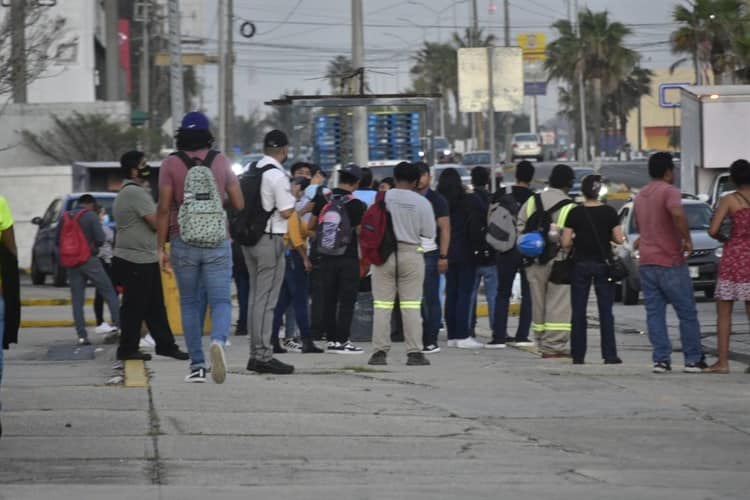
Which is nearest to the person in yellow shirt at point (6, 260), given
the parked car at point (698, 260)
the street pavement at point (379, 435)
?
the street pavement at point (379, 435)

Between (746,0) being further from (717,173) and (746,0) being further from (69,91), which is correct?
(69,91)

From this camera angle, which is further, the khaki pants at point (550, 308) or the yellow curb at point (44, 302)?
the yellow curb at point (44, 302)

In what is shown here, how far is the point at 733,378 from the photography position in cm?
1377

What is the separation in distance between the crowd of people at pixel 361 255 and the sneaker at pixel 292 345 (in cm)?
2

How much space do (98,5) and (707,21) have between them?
1106 inches

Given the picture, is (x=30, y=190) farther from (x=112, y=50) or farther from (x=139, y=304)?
(x=139, y=304)

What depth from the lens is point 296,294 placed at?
54.4 ft

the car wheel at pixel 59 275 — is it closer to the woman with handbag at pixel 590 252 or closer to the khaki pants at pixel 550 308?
the khaki pants at pixel 550 308

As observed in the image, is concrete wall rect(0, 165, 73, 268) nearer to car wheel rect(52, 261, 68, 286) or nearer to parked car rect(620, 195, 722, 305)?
car wheel rect(52, 261, 68, 286)

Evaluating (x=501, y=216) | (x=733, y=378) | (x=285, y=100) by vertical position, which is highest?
(x=285, y=100)

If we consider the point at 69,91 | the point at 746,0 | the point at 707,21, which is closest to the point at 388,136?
the point at 746,0

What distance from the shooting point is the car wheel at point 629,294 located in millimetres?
26125

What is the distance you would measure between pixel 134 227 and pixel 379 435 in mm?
4661

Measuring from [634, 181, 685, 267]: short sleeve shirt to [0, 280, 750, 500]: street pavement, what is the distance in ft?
3.23
